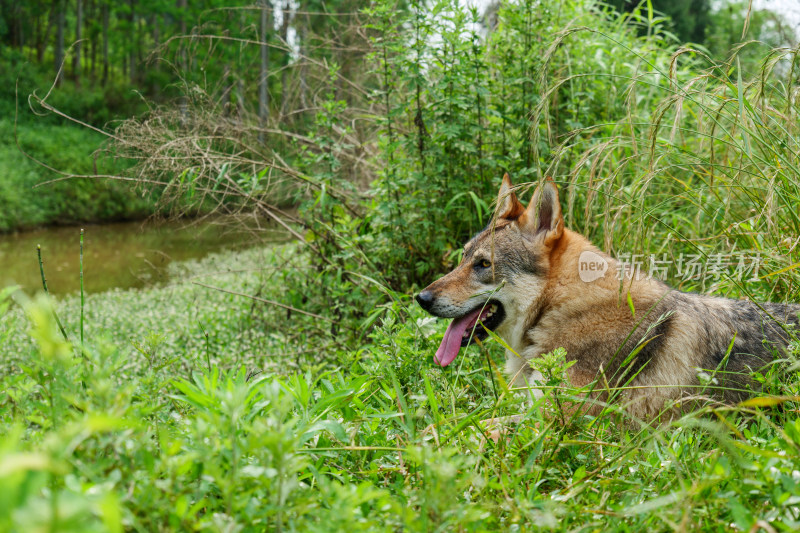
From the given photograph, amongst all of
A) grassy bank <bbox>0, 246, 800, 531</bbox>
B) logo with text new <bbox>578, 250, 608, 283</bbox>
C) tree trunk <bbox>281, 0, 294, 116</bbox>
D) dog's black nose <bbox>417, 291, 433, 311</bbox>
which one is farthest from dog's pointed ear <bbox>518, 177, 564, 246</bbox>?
tree trunk <bbox>281, 0, 294, 116</bbox>

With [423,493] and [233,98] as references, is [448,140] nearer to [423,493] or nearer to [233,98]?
[233,98]

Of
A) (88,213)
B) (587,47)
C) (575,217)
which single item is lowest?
(88,213)

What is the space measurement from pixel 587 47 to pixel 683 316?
3.74 m

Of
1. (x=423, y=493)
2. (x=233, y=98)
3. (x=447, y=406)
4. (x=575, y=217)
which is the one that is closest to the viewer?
(x=423, y=493)

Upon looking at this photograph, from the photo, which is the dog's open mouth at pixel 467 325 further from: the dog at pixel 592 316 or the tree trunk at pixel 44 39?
the tree trunk at pixel 44 39

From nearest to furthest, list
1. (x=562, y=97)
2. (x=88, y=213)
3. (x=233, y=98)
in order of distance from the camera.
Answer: (x=562, y=97) → (x=233, y=98) → (x=88, y=213)

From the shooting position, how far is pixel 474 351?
3.37 m

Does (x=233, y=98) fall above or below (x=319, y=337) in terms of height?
above

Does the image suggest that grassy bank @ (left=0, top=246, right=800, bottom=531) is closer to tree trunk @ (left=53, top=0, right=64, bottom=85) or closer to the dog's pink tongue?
the dog's pink tongue

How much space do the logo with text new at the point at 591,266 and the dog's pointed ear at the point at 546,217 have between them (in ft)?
0.58

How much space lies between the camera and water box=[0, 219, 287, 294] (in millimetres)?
10797

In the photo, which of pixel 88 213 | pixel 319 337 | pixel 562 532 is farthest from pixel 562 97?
pixel 88 213

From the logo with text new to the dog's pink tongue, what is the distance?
0.62 metres

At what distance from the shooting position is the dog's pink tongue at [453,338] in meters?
2.94
